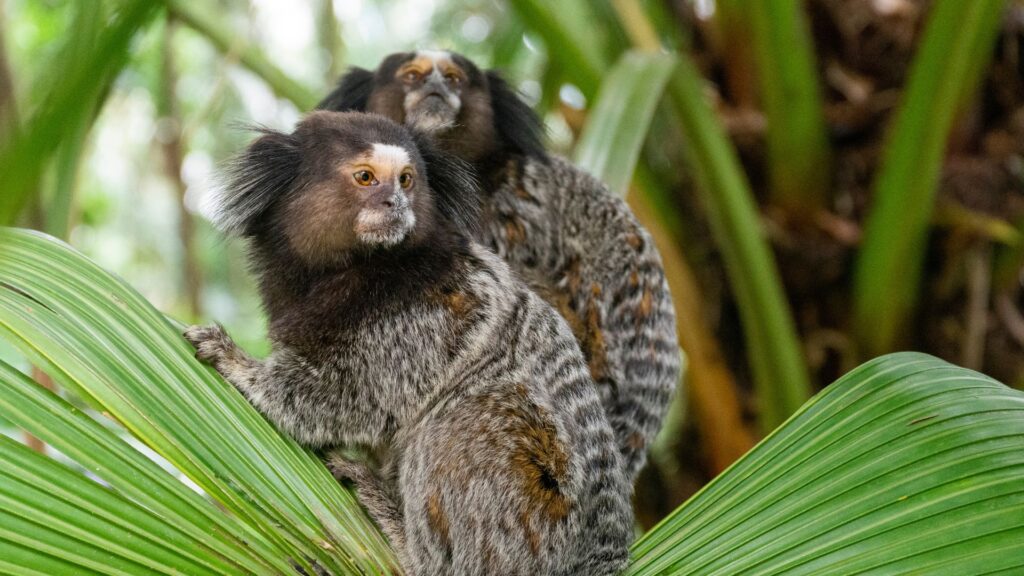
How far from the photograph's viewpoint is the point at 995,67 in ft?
11.2

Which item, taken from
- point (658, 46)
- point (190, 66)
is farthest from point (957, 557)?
point (190, 66)

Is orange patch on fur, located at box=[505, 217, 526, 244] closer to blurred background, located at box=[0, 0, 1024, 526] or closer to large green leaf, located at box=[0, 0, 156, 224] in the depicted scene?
blurred background, located at box=[0, 0, 1024, 526]

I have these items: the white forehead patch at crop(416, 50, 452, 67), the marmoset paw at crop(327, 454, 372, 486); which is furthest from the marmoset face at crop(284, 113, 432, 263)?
the white forehead patch at crop(416, 50, 452, 67)

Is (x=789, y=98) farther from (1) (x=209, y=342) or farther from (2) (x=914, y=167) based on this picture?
(1) (x=209, y=342)

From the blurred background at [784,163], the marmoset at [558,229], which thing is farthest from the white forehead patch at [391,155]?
the blurred background at [784,163]

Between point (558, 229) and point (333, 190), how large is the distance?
91 cm

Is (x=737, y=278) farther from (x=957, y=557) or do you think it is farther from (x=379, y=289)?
(x=957, y=557)

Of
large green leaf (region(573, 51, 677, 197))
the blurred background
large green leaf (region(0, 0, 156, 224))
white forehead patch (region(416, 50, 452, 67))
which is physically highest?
large green leaf (region(0, 0, 156, 224))

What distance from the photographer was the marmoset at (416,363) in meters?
1.78

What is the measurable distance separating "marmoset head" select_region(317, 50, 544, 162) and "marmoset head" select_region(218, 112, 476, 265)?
1.53 feet

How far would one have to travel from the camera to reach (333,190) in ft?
6.64

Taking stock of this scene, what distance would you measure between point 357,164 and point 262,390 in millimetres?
524

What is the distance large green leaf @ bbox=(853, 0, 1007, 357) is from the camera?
2.68m

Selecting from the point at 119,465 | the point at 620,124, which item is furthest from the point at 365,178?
the point at 119,465
